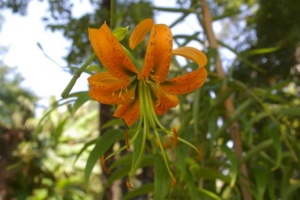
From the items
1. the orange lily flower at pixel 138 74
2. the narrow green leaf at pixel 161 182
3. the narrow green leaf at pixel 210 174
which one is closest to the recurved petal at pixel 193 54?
the orange lily flower at pixel 138 74

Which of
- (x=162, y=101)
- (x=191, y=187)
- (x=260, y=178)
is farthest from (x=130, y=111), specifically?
(x=260, y=178)

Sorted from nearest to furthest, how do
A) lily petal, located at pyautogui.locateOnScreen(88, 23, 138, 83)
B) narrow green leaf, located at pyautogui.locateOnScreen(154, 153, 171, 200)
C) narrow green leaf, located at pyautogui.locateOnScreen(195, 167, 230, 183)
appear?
lily petal, located at pyautogui.locateOnScreen(88, 23, 138, 83) < narrow green leaf, located at pyautogui.locateOnScreen(154, 153, 171, 200) < narrow green leaf, located at pyautogui.locateOnScreen(195, 167, 230, 183)

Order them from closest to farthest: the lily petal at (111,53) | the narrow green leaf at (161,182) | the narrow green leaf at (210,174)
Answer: the lily petal at (111,53) < the narrow green leaf at (161,182) < the narrow green leaf at (210,174)

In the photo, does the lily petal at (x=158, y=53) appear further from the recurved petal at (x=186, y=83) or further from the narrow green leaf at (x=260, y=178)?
the narrow green leaf at (x=260, y=178)

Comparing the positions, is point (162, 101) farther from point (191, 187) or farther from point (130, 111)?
point (191, 187)

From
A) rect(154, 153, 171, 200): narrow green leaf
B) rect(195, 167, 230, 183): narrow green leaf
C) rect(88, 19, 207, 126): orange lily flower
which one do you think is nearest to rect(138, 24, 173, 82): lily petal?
rect(88, 19, 207, 126): orange lily flower

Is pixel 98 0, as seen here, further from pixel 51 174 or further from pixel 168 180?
pixel 51 174

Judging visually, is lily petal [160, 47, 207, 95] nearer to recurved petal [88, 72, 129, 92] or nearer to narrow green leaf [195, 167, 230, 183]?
recurved petal [88, 72, 129, 92]
